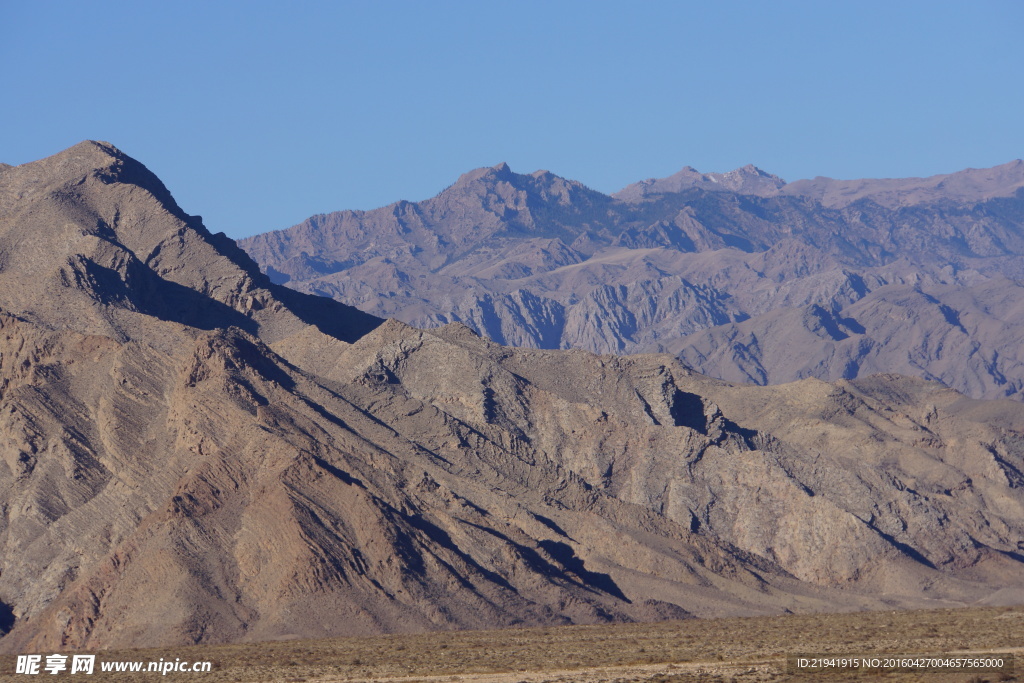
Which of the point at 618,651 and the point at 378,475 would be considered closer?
the point at 618,651

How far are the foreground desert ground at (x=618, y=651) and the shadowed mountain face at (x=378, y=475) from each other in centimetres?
1331

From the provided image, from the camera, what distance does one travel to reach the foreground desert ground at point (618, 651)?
62500mm

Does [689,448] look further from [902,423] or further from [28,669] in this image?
[28,669]

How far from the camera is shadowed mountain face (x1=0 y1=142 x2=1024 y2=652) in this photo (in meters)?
95.2

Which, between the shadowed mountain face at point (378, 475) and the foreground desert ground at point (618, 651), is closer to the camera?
the foreground desert ground at point (618, 651)

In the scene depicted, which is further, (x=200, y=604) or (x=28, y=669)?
(x=200, y=604)

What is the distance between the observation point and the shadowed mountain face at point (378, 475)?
95.2 meters

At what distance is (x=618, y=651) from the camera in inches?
A: 2783

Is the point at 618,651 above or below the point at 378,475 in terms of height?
below

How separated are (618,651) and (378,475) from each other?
42.2m

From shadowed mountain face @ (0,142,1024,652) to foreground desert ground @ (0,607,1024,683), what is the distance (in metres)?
13.3

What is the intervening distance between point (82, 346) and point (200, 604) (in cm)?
3717

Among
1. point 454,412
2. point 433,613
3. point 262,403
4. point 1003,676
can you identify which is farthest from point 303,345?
point 1003,676

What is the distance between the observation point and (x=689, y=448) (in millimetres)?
134375
